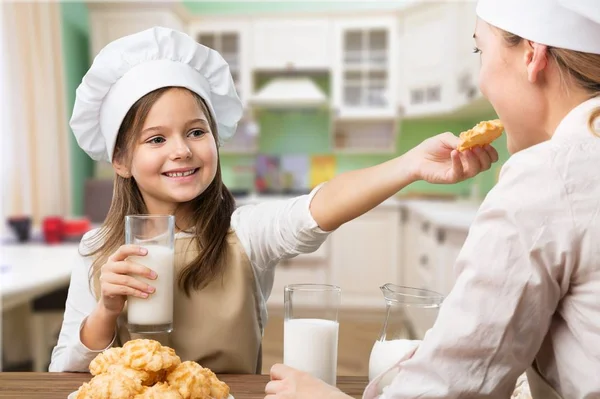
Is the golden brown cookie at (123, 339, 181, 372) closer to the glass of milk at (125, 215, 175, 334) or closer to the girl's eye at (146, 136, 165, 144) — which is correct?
the glass of milk at (125, 215, 175, 334)

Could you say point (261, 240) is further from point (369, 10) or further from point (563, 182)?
point (369, 10)

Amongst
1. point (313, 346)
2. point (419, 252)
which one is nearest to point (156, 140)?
point (313, 346)

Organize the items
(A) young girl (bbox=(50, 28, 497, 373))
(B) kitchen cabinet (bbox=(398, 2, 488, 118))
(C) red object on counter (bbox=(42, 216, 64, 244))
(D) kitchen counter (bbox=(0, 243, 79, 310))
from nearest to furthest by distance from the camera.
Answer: (A) young girl (bbox=(50, 28, 497, 373)) → (D) kitchen counter (bbox=(0, 243, 79, 310)) → (C) red object on counter (bbox=(42, 216, 64, 244)) → (B) kitchen cabinet (bbox=(398, 2, 488, 118))

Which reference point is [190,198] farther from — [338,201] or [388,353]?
[388,353]

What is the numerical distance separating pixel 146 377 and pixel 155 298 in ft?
0.49

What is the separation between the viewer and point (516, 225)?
1.91ft

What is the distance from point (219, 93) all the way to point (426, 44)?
11.9 ft

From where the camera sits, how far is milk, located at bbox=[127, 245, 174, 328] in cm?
82

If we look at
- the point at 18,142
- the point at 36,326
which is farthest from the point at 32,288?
the point at 18,142

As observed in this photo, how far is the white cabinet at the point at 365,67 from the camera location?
15.1 ft

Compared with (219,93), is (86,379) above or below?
below

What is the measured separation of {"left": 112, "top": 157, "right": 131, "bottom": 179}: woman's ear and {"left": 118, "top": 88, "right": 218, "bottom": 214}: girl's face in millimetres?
23

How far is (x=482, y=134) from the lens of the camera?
30.6 inches

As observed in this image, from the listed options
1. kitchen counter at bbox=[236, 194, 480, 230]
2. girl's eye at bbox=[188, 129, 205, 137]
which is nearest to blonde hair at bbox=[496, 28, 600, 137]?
girl's eye at bbox=[188, 129, 205, 137]
